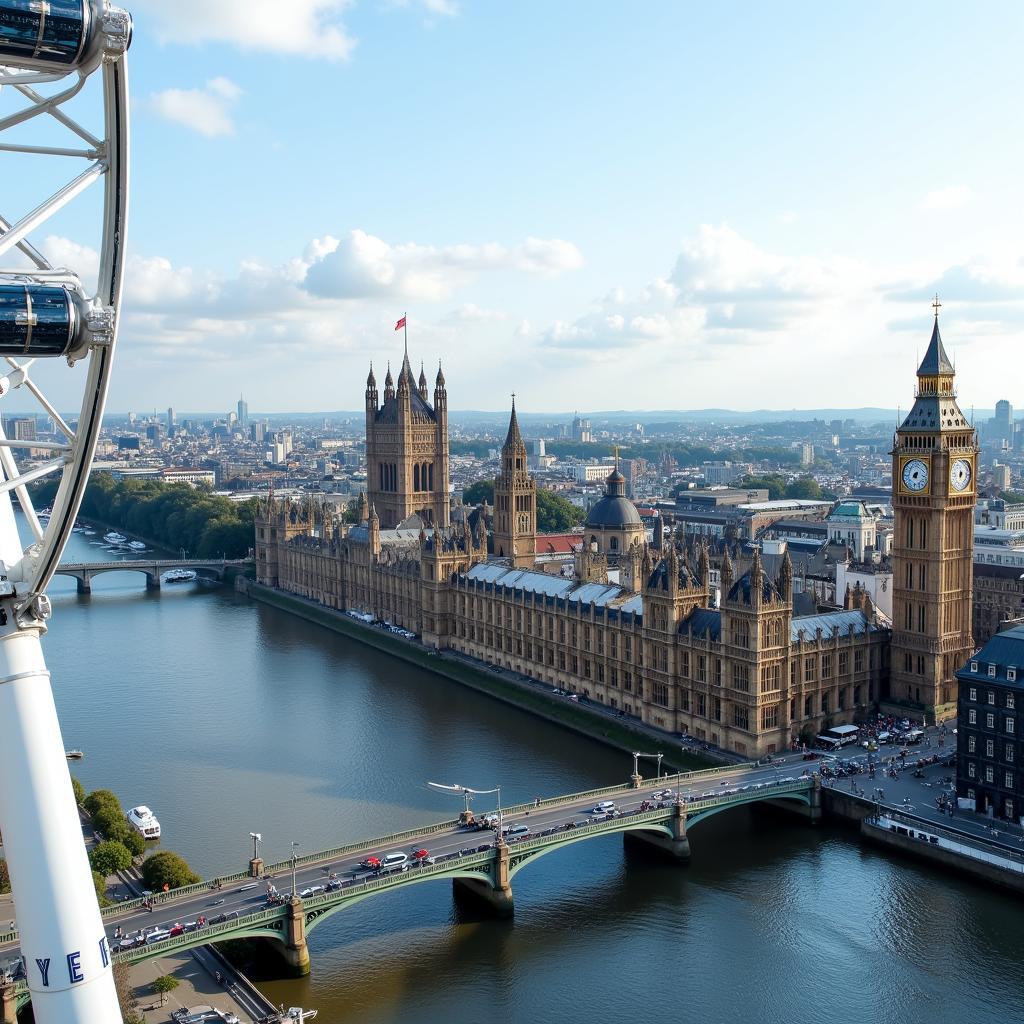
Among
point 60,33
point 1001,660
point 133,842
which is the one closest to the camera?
point 60,33

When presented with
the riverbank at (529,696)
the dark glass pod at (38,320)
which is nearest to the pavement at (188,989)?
the riverbank at (529,696)

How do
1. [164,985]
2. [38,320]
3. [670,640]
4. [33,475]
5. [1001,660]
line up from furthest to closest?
[670,640], [1001,660], [164,985], [33,475], [38,320]

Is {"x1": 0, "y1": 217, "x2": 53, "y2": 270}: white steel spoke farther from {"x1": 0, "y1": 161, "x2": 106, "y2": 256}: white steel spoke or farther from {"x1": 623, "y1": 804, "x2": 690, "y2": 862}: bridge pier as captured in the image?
{"x1": 623, "y1": 804, "x2": 690, "y2": 862}: bridge pier

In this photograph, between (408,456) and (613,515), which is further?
(408,456)

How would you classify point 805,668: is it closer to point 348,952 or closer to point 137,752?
point 348,952

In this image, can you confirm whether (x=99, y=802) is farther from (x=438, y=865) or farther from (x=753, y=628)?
(x=753, y=628)

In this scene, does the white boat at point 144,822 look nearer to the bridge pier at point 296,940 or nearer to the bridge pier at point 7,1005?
the bridge pier at point 296,940

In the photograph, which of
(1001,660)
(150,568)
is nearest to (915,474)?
(1001,660)

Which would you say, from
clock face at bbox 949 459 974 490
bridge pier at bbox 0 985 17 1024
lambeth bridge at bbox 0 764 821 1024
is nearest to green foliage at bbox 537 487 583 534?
clock face at bbox 949 459 974 490
